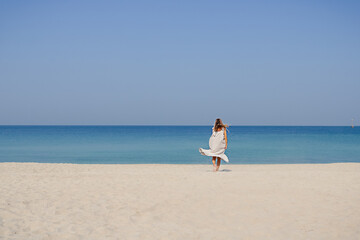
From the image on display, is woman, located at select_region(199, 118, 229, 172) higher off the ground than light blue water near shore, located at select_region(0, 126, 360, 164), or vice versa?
light blue water near shore, located at select_region(0, 126, 360, 164)

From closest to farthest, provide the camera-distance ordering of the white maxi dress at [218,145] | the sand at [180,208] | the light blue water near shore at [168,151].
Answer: the sand at [180,208] → the white maxi dress at [218,145] → the light blue water near shore at [168,151]

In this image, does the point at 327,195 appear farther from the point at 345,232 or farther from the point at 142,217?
the point at 142,217

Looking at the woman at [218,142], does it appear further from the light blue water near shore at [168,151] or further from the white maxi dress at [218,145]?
the light blue water near shore at [168,151]

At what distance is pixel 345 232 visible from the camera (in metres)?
6.32

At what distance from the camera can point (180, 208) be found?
26.0ft

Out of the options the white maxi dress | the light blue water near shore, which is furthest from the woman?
the light blue water near shore

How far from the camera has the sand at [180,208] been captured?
6355 mm

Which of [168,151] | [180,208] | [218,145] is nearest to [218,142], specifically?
[218,145]

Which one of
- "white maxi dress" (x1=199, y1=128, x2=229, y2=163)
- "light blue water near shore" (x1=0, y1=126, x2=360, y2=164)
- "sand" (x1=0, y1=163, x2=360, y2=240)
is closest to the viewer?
"sand" (x1=0, y1=163, x2=360, y2=240)

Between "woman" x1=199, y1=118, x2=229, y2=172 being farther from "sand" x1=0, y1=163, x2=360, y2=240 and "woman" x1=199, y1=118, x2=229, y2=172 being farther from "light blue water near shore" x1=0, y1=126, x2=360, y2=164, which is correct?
"light blue water near shore" x1=0, y1=126, x2=360, y2=164

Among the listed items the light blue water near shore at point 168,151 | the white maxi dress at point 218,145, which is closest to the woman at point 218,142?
the white maxi dress at point 218,145

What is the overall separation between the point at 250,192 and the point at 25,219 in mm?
5591

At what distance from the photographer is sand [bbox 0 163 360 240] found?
6355 mm

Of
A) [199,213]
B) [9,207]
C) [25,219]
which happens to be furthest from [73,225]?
[199,213]
